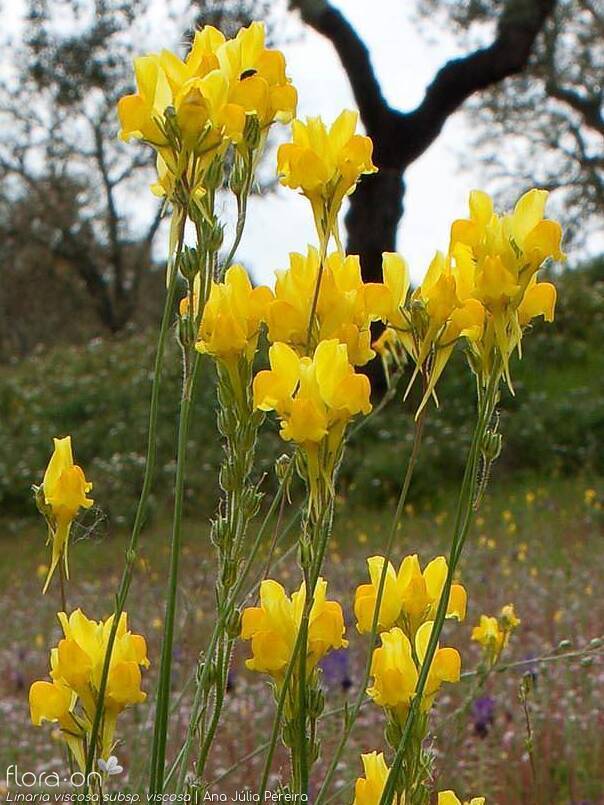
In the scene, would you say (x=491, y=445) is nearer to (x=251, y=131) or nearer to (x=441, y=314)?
(x=441, y=314)

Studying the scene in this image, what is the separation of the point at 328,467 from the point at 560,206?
19560 millimetres

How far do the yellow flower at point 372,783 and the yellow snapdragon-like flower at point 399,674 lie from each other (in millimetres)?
50

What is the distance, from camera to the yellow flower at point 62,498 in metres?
1.04

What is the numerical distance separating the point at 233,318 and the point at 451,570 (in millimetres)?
288

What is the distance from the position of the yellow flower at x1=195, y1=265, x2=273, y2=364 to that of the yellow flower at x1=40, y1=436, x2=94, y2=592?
0.17 metres

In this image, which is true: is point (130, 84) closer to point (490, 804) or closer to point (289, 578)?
point (289, 578)

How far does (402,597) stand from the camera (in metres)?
0.99

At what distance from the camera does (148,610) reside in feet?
17.4

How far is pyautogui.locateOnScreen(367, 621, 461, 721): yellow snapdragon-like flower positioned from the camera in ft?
3.05

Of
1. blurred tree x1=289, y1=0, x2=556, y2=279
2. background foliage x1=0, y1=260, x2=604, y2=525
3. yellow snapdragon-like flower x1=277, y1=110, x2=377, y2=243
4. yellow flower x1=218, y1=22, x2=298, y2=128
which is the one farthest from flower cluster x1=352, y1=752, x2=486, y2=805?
blurred tree x1=289, y1=0, x2=556, y2=279

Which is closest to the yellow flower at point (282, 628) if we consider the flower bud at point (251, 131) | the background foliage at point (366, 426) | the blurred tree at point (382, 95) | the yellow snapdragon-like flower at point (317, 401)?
the yellow snapdragon-like flower at point (317, 401)

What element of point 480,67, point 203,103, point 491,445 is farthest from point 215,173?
point 480,67

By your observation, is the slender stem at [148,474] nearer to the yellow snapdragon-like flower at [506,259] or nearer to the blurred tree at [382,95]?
the yellow snapdragon-like flower at [506,259]

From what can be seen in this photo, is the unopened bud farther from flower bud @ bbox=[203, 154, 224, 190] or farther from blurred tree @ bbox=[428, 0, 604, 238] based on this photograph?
blurred tree @ bbox=[428, 0, 604, 238]
